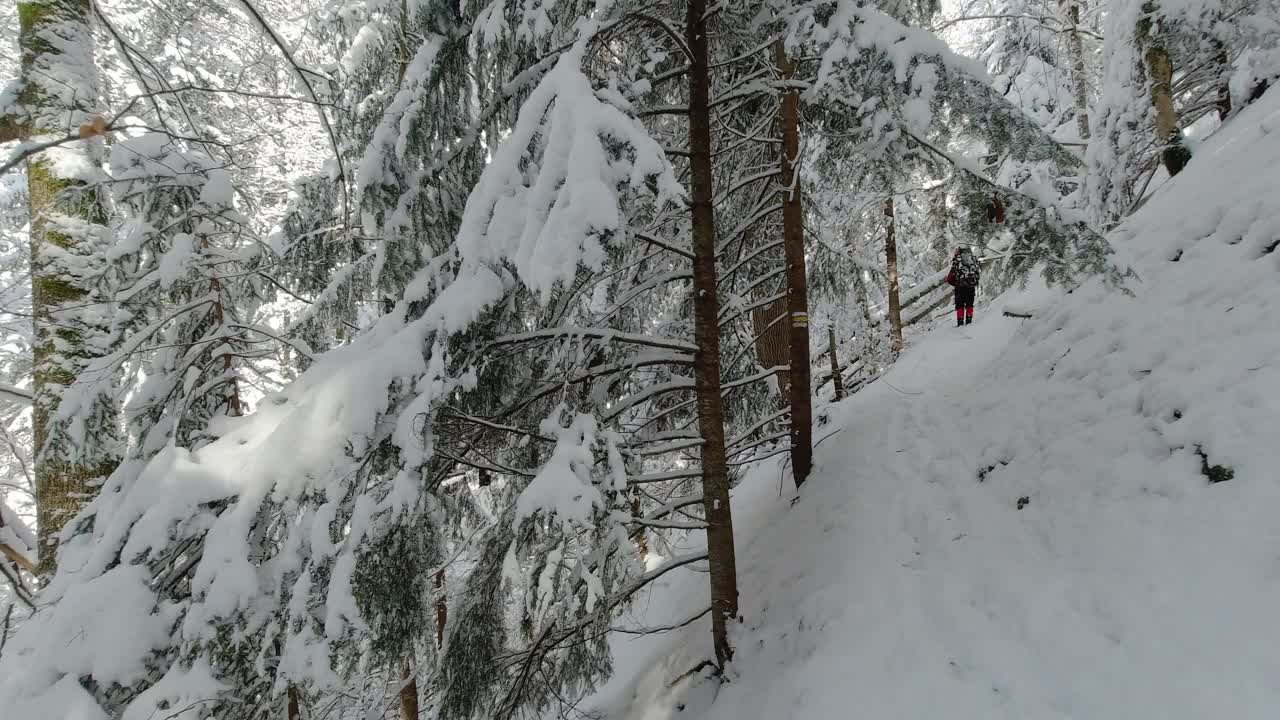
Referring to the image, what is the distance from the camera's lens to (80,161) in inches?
138

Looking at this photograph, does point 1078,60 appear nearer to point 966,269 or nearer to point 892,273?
point 966,269

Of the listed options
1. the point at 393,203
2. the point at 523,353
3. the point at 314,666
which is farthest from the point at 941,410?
the point at 314,666

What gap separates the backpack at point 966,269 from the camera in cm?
1136

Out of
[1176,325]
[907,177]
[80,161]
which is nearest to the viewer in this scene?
[80,161]

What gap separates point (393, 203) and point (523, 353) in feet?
4.50

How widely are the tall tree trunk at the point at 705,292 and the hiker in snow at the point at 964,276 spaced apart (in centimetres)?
874

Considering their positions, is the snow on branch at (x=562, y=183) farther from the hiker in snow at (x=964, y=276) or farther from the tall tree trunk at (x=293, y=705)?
the hiker in snow at (x=964, y=276)

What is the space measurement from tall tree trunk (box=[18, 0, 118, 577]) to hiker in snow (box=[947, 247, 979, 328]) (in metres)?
12.1

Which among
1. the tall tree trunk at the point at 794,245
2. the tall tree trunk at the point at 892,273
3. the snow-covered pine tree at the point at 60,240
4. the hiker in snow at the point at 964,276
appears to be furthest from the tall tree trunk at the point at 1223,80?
the snow-covered pine tree at the point at 60,240

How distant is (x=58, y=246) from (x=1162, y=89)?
33.1ft

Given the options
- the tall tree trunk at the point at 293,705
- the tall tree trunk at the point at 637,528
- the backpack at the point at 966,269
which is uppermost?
the tall tree trunk at the point at 293,705

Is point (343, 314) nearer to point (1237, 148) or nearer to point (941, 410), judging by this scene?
A: point (941, 410)

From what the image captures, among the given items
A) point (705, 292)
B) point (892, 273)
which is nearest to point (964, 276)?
point (892, 273)

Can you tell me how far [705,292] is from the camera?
176 inches
